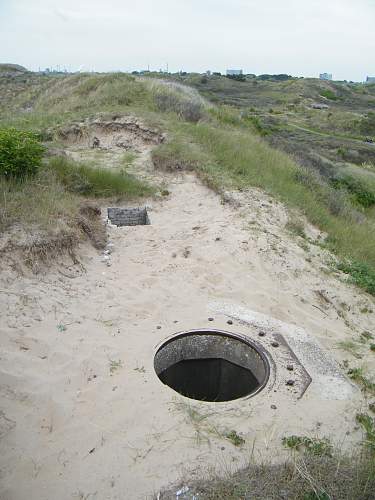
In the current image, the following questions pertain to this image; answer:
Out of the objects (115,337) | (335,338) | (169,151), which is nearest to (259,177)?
(169,151)

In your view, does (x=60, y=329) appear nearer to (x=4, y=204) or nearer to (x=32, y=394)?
(x=32, y=394)

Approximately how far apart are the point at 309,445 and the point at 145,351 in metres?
1.80

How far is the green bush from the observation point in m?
6.76

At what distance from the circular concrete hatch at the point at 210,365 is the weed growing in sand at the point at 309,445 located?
1131 millimetres

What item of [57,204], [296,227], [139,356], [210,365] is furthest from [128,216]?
[139,356]

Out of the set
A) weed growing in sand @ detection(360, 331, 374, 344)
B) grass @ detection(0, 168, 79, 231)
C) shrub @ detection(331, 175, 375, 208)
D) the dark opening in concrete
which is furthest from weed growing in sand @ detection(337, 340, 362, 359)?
shrub @ detection(331, 175, 375, 208)

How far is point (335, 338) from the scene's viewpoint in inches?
200

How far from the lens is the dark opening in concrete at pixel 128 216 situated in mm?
7941

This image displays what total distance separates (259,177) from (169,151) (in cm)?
223

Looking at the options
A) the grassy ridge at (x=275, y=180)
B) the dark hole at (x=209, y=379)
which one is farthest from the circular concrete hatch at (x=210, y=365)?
the grassy ridge at (x=275, y=180)

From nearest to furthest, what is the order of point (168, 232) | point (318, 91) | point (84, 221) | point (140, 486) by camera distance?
1. point (140, 486)
2. point (84, 221)
3. point (168, 232)
4. point (318, 91)

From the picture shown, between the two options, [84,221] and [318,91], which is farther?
[318,91]

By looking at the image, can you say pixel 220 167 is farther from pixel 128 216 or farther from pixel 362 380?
pixel 362 380

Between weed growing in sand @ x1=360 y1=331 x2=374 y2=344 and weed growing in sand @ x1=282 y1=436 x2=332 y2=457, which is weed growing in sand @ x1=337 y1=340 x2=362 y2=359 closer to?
weed growing in sand @ x1=360 y1=331 x2=374 y2=344
